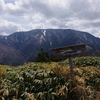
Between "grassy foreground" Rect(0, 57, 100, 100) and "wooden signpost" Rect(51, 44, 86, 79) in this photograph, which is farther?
"wooden signpost" Rect(51, 44, 86, 79)

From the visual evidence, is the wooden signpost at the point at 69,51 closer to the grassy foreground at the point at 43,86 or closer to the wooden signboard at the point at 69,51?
the wooden signboard at the point at 69,51

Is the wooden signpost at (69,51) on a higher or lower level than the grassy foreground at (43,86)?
higher

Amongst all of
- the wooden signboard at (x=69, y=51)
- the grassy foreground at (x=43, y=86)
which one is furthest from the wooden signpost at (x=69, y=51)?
the grassy foreground at (x=43, y=86)

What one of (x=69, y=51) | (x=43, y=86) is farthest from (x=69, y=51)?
(x=43, y=86)

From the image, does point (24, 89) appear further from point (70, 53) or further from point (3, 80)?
point (70, 53)

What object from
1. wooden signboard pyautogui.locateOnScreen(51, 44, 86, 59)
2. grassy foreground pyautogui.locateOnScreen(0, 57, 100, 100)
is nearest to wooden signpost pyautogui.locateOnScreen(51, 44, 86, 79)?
wooden signboard pyautogui.locateOnScreen(51, 44, 86, 59)

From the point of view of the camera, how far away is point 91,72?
12.0m

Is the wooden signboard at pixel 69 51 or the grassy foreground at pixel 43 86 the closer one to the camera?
the grassy foreground at pixel 43 86

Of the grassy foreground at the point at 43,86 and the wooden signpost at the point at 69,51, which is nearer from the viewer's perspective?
the grassy foreground at the point at 43,86

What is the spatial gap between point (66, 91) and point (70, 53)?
184 centimetres

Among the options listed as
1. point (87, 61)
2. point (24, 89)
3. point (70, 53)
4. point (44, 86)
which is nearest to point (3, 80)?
point (24, 89)

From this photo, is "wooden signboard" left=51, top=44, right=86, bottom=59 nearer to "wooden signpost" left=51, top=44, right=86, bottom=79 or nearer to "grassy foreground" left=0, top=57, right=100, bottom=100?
"wooden signpost" left=51, top=44, right=86, bottom=79

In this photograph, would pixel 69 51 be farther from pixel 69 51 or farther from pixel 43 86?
pixel 43 86

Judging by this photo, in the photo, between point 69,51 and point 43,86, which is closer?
point 43,86
